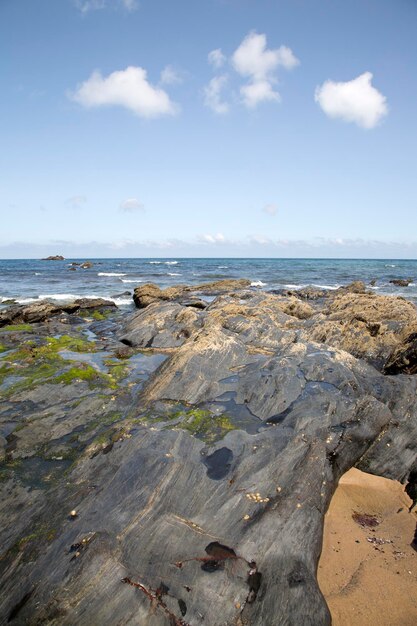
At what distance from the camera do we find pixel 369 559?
4898 mm

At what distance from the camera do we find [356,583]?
15.0ft

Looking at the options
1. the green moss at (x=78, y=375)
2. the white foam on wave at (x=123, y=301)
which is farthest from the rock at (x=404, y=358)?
the white foam on wave at (x=123, y=301)

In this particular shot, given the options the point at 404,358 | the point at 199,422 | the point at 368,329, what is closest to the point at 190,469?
the point at 199,422

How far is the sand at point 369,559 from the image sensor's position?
422 centimetres

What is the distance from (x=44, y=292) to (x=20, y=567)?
33981 mm

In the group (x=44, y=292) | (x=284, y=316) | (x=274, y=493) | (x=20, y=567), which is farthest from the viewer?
(x=44, y=292)

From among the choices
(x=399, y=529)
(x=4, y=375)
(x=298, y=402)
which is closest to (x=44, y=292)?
(x=4, y=375)

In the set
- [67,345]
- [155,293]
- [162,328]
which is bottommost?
[67,345]

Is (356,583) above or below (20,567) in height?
below

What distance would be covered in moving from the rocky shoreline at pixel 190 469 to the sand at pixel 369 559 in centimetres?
37

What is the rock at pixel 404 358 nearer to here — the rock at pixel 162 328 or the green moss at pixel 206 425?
the green moss at pixel 206 425

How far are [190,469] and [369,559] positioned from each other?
9.24 feet

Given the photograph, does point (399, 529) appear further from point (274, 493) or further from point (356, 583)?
point (274, 493)

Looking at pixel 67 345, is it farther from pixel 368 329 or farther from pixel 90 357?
pixel 368 329
